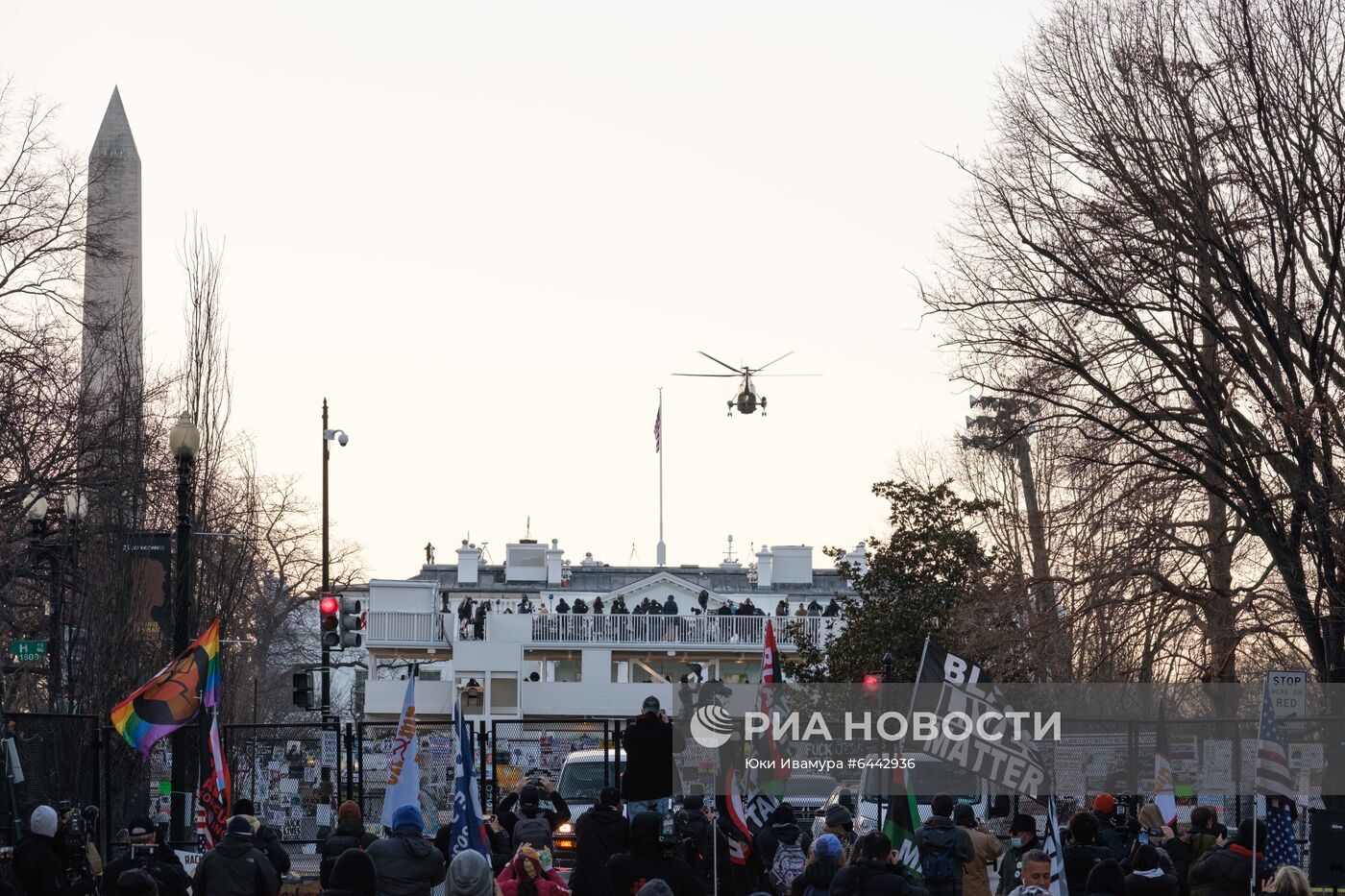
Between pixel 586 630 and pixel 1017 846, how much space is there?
4848 cm

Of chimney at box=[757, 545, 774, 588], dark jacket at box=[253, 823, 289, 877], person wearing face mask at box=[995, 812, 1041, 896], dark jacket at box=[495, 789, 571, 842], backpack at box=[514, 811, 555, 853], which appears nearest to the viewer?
person wearing face mask at box=[995, 812, 1041, 896]

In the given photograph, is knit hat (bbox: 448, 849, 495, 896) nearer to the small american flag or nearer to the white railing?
the small american flag

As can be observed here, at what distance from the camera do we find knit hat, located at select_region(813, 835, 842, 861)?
1227 cm

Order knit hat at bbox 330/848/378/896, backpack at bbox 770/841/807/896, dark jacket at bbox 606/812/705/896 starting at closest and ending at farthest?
knit hat at bbox 330/848/378/896 < dark jacket at bbox 606/812/705/896 < backpack at bbox 770/841/807/896

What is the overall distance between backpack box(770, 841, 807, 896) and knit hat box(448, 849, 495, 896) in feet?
16.0

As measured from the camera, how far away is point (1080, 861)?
12812 mm

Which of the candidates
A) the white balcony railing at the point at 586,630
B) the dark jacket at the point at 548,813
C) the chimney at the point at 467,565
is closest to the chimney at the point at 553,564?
the chimney at the point at 467,565

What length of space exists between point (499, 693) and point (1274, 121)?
42.0m

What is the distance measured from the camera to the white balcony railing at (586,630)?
62406 millimetres

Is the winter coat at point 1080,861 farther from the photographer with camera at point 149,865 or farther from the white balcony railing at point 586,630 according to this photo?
the white balcony railing at point 586,630

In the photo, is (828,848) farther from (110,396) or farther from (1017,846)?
(110,396)

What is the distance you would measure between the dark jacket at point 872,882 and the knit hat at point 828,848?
3.59 ft

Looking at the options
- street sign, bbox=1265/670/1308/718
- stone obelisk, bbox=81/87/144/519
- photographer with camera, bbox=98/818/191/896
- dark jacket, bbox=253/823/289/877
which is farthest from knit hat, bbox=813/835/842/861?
stone obelisk, bbox=81/87/144/519

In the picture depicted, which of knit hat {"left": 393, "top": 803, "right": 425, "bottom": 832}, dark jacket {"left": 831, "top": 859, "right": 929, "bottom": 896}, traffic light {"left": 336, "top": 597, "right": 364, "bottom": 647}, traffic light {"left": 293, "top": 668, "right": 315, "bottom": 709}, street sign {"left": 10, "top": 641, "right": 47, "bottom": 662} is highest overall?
traffic light {"left": 336, "top": 597, "right": 364, "bottom": 647}
